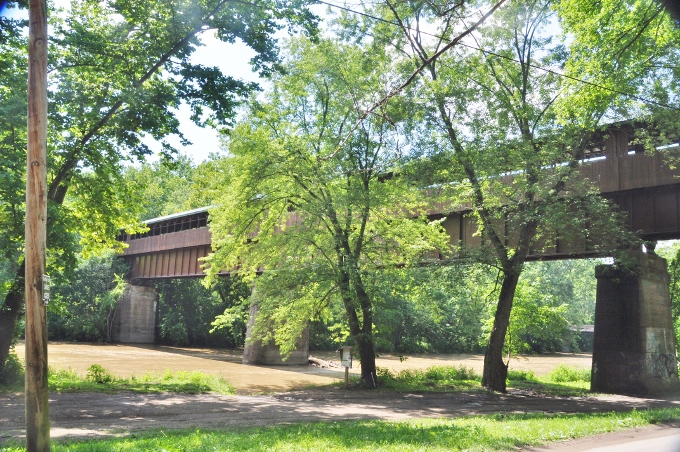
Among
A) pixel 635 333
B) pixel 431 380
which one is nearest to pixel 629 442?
pixel 635 333

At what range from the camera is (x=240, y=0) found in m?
15.8

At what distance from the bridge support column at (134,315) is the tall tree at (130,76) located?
40070 millimetres

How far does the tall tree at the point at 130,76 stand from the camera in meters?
16.4

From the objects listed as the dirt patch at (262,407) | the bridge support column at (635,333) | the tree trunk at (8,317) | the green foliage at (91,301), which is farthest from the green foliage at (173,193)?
the bridge support column at (635,333)

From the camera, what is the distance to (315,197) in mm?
21953

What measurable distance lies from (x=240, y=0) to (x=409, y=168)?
334 inches

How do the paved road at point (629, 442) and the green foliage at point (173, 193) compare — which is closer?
the paved road at point (629, 442)

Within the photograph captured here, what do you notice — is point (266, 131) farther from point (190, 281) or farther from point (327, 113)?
point (190, 281)

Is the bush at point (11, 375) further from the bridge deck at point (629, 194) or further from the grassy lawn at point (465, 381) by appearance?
the bridge deck at point (629, 194)

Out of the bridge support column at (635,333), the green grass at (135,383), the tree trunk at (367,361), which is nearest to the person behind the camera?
the green grass at (135,383)

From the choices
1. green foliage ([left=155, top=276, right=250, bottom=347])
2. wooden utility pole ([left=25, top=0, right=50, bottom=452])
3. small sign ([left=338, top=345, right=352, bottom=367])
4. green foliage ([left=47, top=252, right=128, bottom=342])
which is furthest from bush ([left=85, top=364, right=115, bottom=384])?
green foliage ([left=155, top=276, right=250, bottom=347])

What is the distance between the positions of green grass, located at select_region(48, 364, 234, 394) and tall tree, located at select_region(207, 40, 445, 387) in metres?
2.87

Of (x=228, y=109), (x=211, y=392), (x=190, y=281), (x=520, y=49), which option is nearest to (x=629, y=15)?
(x=520, y=49)

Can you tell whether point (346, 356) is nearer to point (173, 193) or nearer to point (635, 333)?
point (635, 333)
